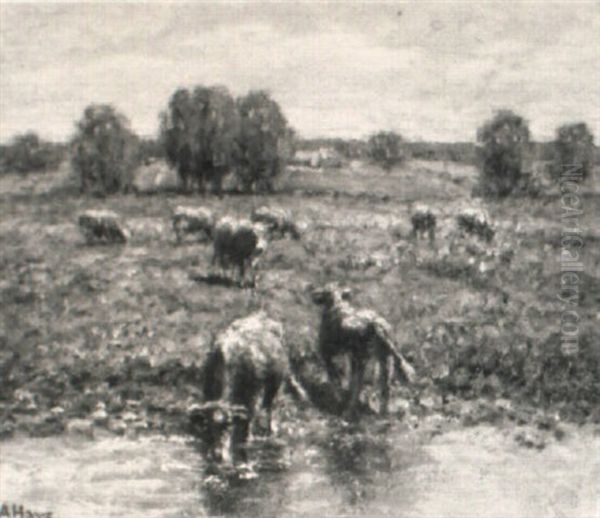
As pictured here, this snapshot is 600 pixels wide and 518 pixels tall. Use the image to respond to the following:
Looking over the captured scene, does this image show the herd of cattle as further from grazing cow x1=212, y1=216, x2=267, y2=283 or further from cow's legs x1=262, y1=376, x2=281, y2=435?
grazing cow x1=212, y1=216, x2=267, y2=283

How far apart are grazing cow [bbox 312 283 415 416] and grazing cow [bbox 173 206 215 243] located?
24.2 ft

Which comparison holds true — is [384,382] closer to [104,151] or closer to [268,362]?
[268,362]

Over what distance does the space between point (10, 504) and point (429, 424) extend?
9.51 feet

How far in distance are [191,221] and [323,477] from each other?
8.79 metres

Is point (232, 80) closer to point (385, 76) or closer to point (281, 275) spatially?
point (385, 76)

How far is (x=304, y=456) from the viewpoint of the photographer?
688 cm

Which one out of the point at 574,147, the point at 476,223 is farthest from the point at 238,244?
the point at 574,147

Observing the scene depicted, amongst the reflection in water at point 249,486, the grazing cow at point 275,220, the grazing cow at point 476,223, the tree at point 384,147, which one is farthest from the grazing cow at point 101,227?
the reflection in water at point 249,486

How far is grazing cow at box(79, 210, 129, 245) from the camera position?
47.2ft

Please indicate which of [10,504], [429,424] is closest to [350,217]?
[429,424]

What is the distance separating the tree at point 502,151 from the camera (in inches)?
374

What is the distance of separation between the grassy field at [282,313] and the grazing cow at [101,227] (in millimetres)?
308

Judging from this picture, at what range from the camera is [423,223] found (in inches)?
588
